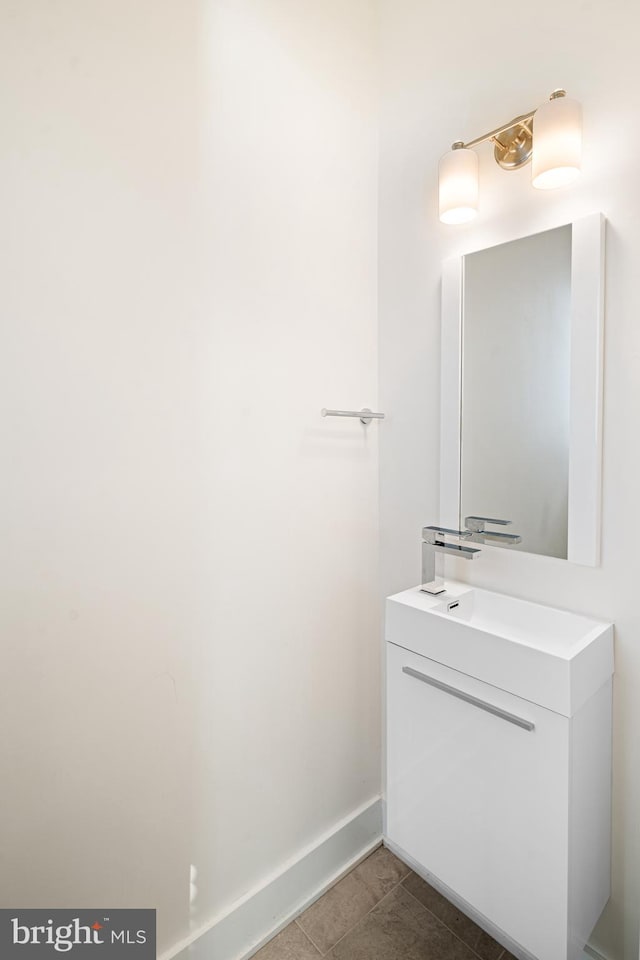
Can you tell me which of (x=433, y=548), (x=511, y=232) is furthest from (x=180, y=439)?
(x=511, y=232)

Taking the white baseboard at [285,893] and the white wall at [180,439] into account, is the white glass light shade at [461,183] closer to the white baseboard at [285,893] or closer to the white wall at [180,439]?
the white wall at [180,439]

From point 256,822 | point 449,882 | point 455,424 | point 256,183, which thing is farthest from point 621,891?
point 256,183

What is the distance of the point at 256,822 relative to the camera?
1332 mm

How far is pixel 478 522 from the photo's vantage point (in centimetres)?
136

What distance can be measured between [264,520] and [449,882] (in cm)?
99

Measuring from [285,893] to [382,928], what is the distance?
11.1 inches

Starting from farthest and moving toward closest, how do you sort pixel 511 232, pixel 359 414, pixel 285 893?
pixel 359 414 → pixel 285 893 → pixel 511 232

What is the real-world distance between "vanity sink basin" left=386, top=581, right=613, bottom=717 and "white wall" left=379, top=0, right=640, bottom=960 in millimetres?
49

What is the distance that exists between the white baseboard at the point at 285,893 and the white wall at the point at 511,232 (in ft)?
2.23

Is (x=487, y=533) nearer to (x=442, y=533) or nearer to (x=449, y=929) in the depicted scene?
(x=442, y=533)

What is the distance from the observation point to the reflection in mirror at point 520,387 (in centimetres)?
118

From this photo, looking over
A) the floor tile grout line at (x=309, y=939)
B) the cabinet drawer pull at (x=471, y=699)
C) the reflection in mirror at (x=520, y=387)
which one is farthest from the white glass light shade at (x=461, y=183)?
the floor tile grout line at (x=309, y=939)

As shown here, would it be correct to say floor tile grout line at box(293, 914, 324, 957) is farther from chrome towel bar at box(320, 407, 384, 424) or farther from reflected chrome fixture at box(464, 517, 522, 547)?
chrome towel bar at box(320, 407, 384, 424)

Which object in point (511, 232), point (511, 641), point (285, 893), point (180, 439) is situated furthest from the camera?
point (285, 893)
